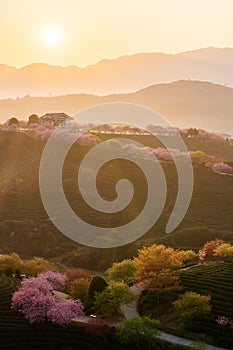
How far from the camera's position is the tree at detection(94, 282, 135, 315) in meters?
43.0

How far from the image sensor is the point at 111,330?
39.0 metres

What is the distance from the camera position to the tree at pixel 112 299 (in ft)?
141

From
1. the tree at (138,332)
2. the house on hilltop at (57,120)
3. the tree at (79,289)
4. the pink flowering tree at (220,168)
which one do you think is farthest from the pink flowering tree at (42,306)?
the house on hilltop at (57,120)

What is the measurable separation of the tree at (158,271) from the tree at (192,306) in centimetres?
407

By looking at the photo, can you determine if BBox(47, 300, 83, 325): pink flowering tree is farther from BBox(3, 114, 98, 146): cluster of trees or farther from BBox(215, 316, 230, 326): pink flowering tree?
BBox(3, 114, 98, 146): cluster of trees

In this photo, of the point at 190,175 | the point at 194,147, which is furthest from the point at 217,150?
the point at 190,175

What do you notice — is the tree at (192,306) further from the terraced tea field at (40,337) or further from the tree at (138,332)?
the terraced tea field at (40,337)

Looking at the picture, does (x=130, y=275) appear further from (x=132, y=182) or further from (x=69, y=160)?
(x=69, y=160)

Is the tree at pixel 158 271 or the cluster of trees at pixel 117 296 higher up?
the tree at pixel 158 271

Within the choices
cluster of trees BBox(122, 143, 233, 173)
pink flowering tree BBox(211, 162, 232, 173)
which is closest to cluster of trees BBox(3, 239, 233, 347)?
pink flowering tree BBox(211, 162, 232, 173)

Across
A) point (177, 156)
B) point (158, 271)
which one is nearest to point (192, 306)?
point (158, 271)

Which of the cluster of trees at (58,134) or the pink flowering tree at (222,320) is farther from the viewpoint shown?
the cluster of trees at (58,134)

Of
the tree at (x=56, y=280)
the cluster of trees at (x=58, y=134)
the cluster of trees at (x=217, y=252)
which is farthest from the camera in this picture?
the cluster of trees at (x=58, y=134)

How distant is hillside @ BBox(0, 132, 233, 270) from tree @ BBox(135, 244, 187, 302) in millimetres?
25325
